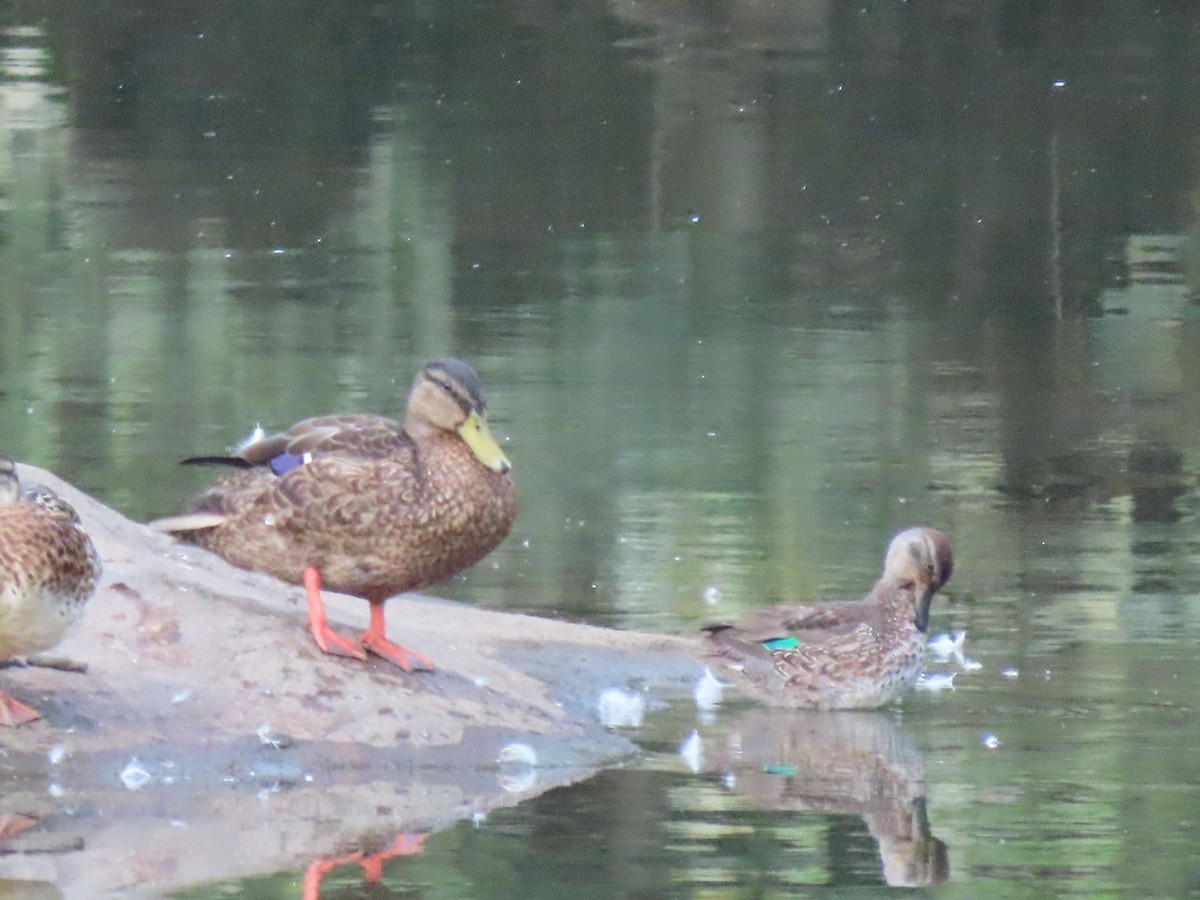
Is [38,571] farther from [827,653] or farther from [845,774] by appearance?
[827,653]

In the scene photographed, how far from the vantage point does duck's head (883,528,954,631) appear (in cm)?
804

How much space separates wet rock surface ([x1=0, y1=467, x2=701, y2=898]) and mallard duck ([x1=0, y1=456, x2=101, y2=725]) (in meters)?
0.22

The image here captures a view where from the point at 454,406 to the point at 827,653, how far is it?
1.39 meters

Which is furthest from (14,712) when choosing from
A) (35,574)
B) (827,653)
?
(827,653)

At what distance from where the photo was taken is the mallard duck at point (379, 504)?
6773mm

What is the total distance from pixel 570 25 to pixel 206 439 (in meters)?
12.3

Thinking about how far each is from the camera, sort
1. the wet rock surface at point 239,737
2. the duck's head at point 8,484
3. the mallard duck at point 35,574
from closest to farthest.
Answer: the wet rock surface at point 239,737, the mallard duck at point 35,574, the duck's head at point 8,484


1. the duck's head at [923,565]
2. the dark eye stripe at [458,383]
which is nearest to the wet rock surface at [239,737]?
the dark eye stripe at [458,383]

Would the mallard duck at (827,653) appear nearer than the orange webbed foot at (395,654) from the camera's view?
No

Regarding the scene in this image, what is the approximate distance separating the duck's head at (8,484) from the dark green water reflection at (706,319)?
1.37 meters

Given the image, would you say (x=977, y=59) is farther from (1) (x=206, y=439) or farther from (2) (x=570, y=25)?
(1) (x=206, y=439)

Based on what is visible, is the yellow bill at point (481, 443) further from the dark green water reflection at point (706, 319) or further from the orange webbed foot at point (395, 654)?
the dark green water reflection at point (706, 319)

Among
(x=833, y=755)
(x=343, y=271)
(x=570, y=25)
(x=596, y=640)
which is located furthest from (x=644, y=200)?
(x=833, y=755)

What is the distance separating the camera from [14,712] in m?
6.16
